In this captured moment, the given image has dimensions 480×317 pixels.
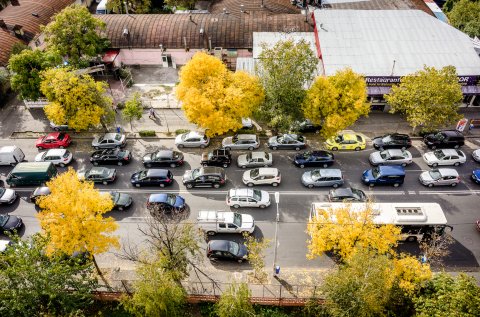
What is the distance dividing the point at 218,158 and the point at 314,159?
10.2m

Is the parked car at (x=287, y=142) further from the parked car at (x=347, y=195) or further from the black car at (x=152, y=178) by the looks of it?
the black car at (x=152, y=178)

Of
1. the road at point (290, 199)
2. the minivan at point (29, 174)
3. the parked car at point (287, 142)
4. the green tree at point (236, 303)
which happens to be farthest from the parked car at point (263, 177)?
the minivan at point (29, 174)

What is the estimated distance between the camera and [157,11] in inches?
2810

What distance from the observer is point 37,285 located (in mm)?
26281

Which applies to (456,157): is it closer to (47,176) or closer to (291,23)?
(291,23)

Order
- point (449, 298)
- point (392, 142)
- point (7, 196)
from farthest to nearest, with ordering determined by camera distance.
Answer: point (392, 142) → point (7, 196) → point (449, 298)

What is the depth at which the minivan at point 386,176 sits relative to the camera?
3915 cm

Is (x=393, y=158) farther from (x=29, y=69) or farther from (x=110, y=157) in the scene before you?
(x=29, y=69)

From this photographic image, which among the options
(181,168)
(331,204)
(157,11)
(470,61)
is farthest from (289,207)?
(157,11)

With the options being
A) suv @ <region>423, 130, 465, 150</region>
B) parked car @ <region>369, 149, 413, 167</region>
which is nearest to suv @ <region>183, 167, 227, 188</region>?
parked car @ <region>369, 149, 413, 167</region>

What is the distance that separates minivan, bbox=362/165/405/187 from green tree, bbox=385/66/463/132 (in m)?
6.69

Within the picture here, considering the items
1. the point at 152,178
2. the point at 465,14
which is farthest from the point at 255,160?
the point at 465,14

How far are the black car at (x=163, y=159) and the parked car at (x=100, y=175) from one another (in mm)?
3671

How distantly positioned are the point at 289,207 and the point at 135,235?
14710mm
